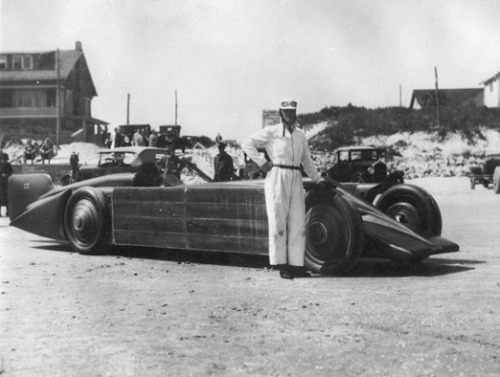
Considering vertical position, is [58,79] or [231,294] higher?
[58,79]

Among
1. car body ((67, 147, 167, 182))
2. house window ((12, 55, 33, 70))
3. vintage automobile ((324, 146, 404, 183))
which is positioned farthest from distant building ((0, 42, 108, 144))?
car body ((67, 147, 167, 182))

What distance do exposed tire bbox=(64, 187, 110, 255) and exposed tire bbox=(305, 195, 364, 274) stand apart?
314 centimetres

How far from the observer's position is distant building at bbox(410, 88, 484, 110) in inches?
3519

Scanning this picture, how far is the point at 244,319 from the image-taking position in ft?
18.3

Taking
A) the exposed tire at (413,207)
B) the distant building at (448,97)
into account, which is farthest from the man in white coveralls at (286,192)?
the distant building at (448,97)

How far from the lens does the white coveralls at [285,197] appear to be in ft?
25.7

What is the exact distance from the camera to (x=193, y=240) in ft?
29.9

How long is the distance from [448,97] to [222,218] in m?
88.4

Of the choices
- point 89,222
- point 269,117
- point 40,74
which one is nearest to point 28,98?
point 40,74

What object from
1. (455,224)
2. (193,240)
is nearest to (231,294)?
(193,240)

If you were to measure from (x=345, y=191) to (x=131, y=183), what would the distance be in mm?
3285

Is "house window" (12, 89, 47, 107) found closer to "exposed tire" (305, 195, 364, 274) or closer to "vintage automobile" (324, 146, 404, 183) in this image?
"vintage automobile" (324, 146, 404, 183)

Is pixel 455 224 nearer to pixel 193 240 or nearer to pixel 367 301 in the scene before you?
pixel 193 240

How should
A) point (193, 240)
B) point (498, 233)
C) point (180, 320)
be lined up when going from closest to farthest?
point (180, 320) → point (193, 240) → point (498, 233)
